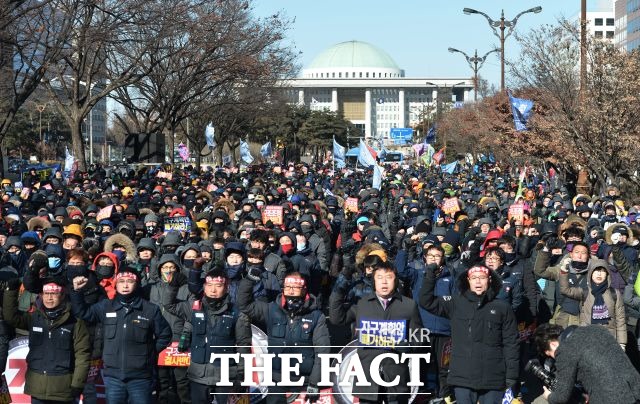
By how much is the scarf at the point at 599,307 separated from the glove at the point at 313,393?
2.87 metres

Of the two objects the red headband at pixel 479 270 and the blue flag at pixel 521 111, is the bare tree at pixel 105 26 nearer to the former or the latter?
the blue flag at pixel 521 111

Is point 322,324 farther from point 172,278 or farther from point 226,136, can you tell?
point 226,136

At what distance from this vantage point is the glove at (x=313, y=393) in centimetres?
738

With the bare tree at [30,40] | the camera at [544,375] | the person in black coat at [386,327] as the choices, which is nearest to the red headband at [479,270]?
the person in black coat at [386,327]

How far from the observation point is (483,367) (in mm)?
7223

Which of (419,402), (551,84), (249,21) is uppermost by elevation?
(249,21)

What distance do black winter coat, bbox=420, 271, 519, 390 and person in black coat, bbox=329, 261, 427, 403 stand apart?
308 mm

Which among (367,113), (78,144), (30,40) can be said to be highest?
(367,113)

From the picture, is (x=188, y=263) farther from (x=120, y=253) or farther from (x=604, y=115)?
(x=604, y=115)

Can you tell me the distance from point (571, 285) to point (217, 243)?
4117mm

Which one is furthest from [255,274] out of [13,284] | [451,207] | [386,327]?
[451,207]

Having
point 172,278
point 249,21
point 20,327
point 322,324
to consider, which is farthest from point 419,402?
point 249,21

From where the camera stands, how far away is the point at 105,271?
9.05m

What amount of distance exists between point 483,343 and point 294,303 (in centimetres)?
132
